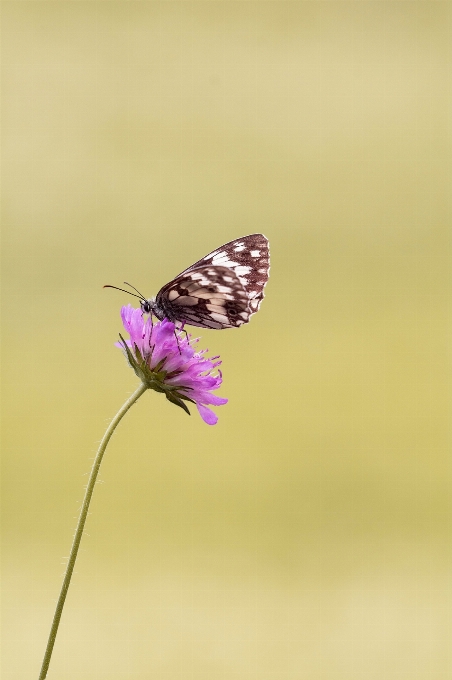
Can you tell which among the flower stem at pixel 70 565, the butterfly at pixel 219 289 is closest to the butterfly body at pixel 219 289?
the butterfly at pixel 219 289

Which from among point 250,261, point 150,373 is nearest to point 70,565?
point 150,373

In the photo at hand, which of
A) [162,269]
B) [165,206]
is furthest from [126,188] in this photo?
[162,269]

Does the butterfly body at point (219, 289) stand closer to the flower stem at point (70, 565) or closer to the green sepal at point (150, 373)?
the green sepal at point (150, 373)

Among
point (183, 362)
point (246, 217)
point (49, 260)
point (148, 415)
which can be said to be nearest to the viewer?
point (183, 362)

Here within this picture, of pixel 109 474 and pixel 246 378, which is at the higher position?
pixel 246 378

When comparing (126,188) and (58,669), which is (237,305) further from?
(126,188)

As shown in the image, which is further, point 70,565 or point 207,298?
point 207,298

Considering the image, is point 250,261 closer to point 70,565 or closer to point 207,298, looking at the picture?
point 207,298
